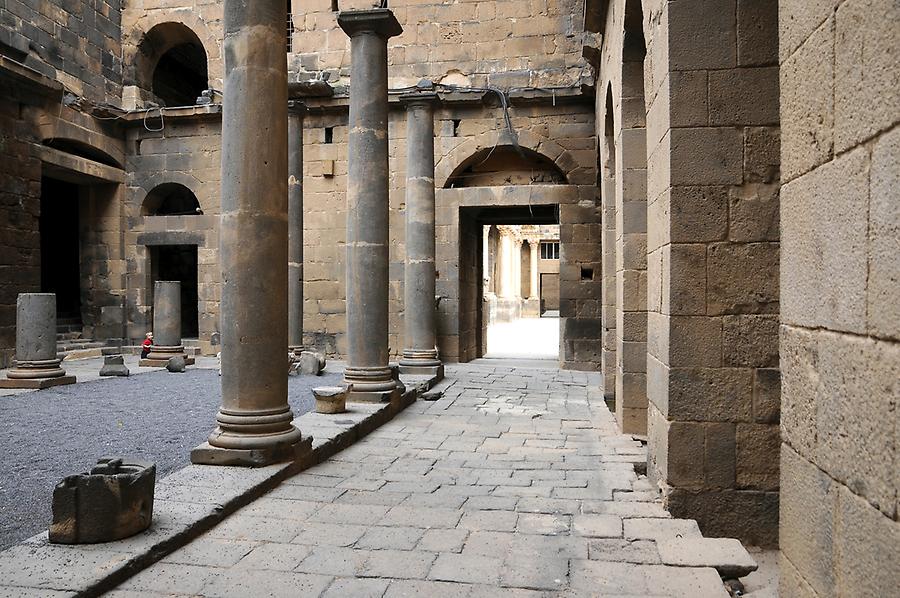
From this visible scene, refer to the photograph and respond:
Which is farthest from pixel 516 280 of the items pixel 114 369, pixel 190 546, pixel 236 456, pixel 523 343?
pixel 190 546

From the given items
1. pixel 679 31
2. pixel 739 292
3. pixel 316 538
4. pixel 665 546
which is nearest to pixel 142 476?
pixel 316 538

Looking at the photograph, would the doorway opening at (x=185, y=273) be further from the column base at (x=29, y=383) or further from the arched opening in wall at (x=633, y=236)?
the arched opening in wall at (x=633, y=236)

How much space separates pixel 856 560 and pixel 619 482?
3.36 m

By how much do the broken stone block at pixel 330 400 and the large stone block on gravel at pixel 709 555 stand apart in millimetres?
4058

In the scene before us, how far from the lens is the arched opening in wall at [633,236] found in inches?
258

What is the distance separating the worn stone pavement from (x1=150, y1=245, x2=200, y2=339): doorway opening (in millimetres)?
13678

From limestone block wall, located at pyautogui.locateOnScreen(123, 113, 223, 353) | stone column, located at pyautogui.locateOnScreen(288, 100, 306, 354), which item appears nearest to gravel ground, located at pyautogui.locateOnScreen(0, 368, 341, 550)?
stone column, located at pyautogui.locateOnScreen(288, 100, 306, 354)

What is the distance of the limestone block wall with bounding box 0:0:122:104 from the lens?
12523mm

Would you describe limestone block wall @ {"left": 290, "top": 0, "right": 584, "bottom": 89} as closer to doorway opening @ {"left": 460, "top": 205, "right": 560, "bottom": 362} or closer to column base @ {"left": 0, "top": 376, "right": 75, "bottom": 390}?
doorway opening @ {"left": 460, "top": 205, "right": 560, "bottom": 362}

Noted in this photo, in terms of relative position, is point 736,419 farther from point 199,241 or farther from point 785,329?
point 199,241

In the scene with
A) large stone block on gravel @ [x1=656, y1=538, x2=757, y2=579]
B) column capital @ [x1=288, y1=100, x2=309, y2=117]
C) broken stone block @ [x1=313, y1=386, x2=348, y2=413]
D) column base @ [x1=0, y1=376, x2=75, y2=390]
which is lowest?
large stone block on gravel @ [x1=656, y1=538, x2=757, y2=579]

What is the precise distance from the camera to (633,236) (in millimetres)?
6574

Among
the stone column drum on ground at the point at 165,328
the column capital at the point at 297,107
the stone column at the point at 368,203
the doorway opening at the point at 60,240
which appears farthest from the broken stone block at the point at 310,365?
the doorway opening at the point at 60,240

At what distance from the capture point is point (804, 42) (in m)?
2.03
